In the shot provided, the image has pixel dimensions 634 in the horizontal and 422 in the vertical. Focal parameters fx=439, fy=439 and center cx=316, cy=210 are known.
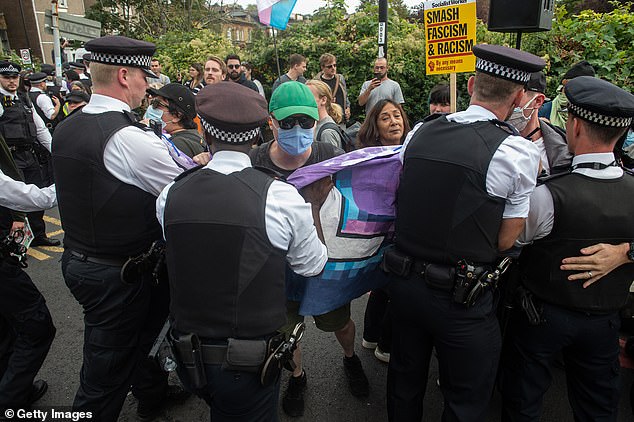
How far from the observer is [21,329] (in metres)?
2.74

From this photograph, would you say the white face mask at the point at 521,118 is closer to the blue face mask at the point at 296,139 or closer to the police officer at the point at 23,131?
the blue face mask at the point at 296,139

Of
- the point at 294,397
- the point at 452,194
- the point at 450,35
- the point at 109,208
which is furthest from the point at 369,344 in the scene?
the point at 450,35

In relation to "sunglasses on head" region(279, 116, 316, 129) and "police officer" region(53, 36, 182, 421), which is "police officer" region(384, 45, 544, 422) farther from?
"police officer" region(53, 36, 182, 421)

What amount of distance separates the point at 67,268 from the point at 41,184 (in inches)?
162

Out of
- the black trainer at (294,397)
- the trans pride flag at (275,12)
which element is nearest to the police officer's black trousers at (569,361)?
the black trainer at (294,397)

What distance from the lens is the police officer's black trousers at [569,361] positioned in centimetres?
220

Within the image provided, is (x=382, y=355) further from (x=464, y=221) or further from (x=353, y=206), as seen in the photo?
(x=464, y=221)

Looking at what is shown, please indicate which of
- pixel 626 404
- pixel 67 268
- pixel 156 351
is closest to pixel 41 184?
pixel 67 268

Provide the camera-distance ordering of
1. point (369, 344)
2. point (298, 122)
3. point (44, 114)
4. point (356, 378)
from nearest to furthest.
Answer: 1. point (298, 122)
2. point (356, 378)
3. point (369, 344)
4. point (44, 114)

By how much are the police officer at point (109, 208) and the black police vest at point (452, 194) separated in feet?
4.18

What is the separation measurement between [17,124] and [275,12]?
4.04 metres

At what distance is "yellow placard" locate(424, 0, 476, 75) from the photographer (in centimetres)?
425

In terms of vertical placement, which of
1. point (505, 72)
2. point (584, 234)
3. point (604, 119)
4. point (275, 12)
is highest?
point (275, 12)

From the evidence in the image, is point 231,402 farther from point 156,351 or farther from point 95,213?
point 95,213
